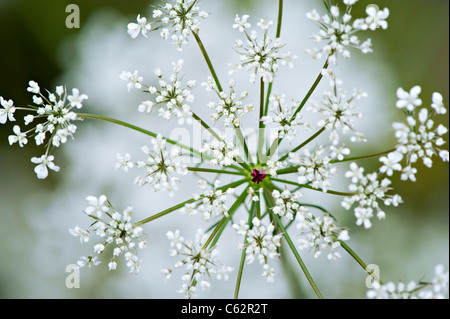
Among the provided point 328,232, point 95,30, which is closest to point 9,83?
point 95,30

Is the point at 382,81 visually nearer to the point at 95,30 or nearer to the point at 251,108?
the point at 251,108

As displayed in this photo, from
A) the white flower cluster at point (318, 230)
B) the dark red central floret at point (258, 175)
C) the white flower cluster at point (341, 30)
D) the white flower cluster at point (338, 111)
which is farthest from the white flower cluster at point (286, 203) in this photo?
the white flower cluster at point (341, 30)

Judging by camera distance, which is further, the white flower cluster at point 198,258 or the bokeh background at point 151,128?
the bokeh background at point 151,128

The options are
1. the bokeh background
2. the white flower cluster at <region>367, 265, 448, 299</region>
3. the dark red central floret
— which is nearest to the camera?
the white flower cluster at <region>367, 265, 448, 299</region>

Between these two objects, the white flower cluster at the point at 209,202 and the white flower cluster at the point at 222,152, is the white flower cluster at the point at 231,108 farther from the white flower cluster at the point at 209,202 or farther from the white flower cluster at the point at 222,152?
the white flower cluster at the point at 209,202

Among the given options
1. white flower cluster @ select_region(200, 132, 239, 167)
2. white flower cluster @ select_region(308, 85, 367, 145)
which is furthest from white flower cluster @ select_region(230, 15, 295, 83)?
white flower cluster @ select_region(200, 132, 239, 167)

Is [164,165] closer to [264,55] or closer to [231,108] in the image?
[231,108]

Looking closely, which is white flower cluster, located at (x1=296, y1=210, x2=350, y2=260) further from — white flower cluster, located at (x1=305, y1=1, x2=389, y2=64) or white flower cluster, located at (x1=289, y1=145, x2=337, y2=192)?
white flower cluster, located at (x1=305, y1=1, x2=389, y2=64)
